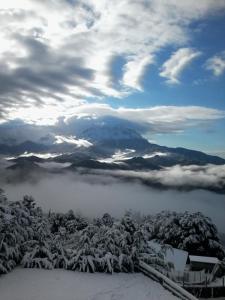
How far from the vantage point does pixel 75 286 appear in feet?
43.3

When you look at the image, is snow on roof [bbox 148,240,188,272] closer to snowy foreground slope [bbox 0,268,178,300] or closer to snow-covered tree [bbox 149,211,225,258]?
snow-covered tree [bbox 149,211,225,258]

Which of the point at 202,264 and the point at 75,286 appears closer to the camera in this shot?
the point at 75,286

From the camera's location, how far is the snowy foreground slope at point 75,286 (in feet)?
40.1

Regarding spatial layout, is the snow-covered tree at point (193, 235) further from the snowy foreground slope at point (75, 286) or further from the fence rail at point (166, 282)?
the snowy foreground slope at point (75, 286)

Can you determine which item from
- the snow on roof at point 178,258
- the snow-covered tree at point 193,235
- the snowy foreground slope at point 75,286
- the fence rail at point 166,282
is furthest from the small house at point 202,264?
the snowy foreground slope at point 75,286

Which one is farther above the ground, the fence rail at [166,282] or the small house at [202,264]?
the fence rail at [166,282]

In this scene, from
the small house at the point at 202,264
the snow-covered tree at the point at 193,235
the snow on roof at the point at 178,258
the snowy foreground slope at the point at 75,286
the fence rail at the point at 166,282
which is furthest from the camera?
the snow-covered tree at the point at 193,235

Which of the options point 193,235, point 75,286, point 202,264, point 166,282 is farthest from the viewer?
point 193,235

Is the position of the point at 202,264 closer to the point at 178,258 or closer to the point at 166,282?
the point at 178,258

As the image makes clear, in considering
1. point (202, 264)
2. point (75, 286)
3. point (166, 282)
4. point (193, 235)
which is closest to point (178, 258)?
point (202, 264)

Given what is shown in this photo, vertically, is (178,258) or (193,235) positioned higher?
(193,235)

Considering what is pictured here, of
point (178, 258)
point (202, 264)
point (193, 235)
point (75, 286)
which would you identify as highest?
point (75, 286)

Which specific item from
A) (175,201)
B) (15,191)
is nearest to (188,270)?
(15,191)

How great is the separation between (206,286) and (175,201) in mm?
149899
